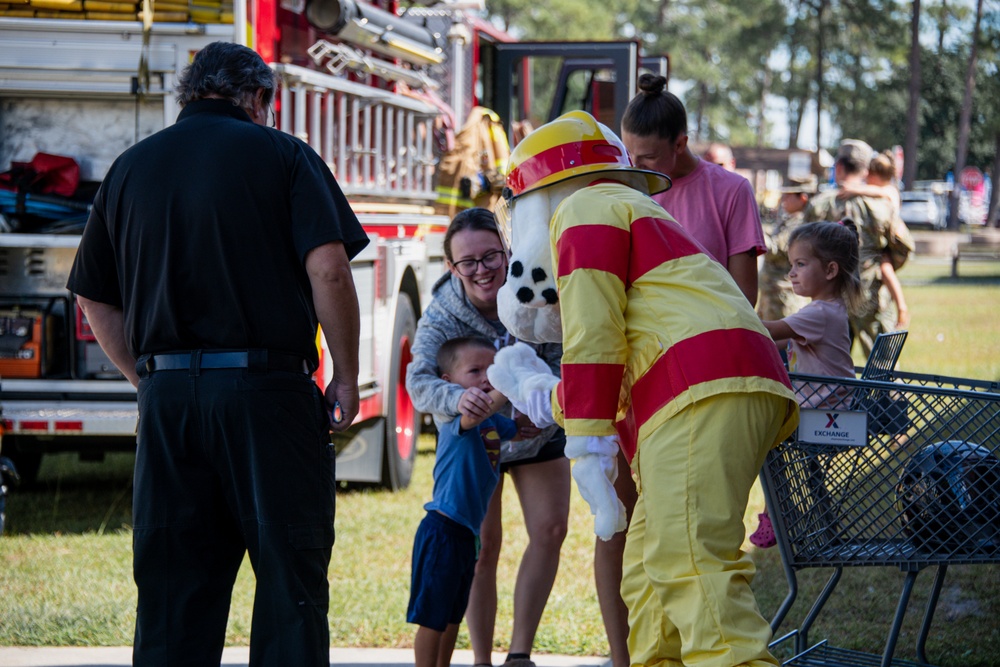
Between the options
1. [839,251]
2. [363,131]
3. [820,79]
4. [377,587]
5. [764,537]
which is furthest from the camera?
[820,79]

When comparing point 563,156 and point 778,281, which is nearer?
point 563,156

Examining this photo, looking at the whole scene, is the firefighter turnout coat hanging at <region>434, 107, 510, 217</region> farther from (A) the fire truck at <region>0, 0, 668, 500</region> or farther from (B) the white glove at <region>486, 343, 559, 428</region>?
(B) the white glove at <region>486, 343, 559, 428</region>

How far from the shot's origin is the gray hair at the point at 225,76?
3.40 meters

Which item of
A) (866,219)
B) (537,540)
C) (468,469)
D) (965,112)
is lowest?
(537,540)

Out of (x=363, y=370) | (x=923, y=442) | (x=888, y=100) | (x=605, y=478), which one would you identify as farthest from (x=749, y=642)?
(x=888, y=100)

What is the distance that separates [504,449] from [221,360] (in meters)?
1.15

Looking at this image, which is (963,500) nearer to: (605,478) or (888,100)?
(605,478)

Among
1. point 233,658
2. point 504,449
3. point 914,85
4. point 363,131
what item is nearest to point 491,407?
point 504,449

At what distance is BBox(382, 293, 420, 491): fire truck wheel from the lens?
7488 mm

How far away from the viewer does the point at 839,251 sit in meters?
4.33

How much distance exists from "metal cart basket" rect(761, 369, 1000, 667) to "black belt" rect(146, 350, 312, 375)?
1495 millimetres

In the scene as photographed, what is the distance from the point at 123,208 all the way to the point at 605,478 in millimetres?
1516

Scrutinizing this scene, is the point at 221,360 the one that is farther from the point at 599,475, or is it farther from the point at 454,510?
the point at 599,475

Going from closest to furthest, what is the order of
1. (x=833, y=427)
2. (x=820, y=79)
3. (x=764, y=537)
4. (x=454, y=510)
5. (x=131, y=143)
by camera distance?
(x=833, y=427) < (x=454, y=510) < (x=764, y=537) < (x=131, y=143) < (x=820, y=79)
